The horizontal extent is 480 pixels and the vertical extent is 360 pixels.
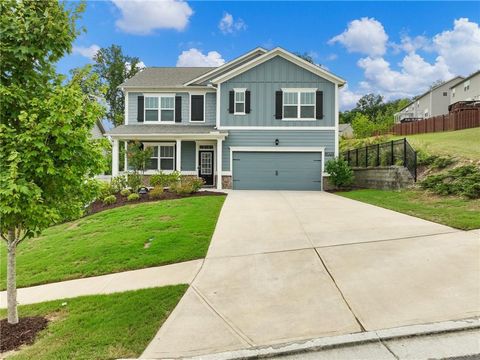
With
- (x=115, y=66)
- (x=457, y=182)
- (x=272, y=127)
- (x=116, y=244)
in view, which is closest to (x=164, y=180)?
(x=272, y=127)

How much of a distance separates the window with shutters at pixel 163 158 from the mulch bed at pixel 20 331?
1517cm

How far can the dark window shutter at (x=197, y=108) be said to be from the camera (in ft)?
64.5

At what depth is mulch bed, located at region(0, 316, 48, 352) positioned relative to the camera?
376cm

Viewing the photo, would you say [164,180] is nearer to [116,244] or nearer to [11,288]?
[116,244]

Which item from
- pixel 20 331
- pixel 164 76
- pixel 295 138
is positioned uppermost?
pixel 164 76

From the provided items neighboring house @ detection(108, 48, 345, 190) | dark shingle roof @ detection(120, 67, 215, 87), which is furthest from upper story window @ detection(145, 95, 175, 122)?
neighboring house @ detection(108, 48, 345, 190)

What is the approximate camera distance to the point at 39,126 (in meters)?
3.73

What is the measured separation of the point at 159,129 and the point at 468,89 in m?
36.1

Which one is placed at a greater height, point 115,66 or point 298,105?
point 115,66

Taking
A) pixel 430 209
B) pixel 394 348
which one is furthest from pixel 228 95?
pixel 394 348

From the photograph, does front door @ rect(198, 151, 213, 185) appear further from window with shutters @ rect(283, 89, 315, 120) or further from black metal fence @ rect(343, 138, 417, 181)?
black metal fence @ rect(343, 138, 417, 181)

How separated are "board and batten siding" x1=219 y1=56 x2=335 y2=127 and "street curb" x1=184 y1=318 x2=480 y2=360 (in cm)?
1539

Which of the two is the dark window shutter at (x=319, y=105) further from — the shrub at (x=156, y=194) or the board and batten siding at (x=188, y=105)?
the shrub at (x=156, y=194)

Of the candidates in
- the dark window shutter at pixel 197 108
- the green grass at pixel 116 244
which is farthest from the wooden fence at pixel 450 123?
the green grass at pixel 116 244
